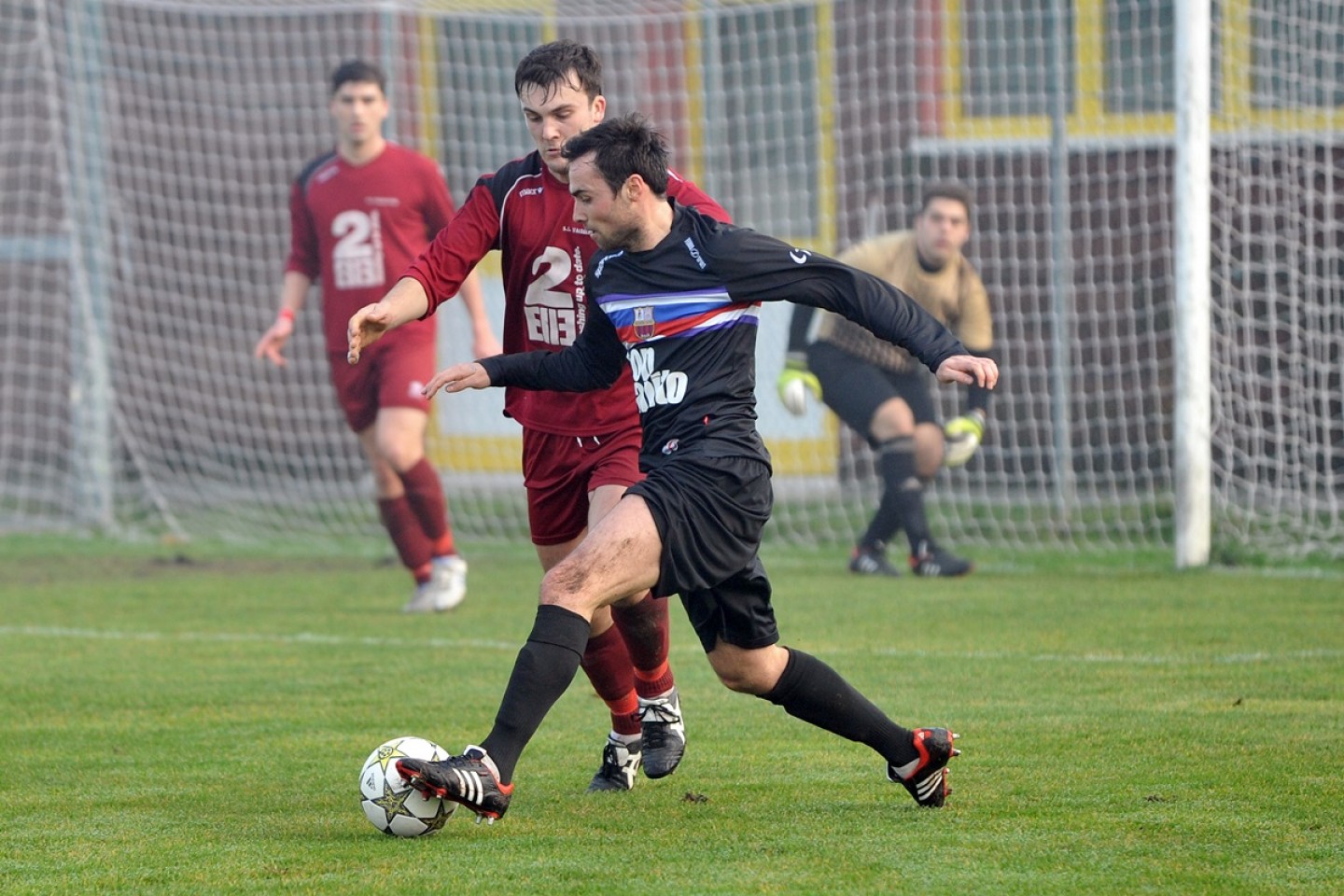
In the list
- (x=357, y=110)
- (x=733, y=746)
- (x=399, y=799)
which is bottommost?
(x=733, y=746)

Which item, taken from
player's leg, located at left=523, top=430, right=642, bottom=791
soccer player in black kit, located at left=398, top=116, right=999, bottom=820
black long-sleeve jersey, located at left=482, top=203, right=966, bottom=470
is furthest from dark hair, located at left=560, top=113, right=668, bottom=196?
player's leg, located at left=523, top=430, right=642, bottom=791

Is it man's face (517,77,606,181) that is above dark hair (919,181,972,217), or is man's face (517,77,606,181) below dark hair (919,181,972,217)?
above

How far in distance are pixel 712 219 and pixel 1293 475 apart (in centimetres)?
715

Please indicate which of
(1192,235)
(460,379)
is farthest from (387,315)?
(1192,235)

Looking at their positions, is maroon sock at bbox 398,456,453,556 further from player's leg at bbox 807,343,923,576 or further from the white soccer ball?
player's leg at bbox 807,343,923,576

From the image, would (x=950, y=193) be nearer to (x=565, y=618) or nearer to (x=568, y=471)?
(x=568, y=471)

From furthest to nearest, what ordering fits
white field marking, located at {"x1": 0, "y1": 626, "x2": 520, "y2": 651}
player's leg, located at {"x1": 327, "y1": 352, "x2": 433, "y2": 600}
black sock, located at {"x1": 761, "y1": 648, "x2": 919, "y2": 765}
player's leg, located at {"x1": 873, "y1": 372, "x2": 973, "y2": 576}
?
player's leg, located at {"x1": 873, "y1": 372, "x2": 973, "y2": 576}, player's leg, located at {"x1": 327, "y1": 352, "x2": 433, "y2": 600}, white field marking, located at {"x1": 0, "y1": 626, "x2": 520, "y2": 651}, black sock, located at {"x1": 761, "y1": 648, "x2": 919, "y2": 765}

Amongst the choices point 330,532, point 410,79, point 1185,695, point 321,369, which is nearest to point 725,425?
point 1185,695

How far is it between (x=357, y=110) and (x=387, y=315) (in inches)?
179

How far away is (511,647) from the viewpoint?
7797mm

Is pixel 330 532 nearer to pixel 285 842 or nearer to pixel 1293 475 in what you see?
pixel 1293 475

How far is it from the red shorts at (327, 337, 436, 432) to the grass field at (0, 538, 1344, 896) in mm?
1042

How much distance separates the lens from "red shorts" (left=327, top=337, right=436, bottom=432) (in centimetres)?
890

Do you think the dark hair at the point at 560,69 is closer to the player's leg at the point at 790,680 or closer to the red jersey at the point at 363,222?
the player's leg at the point at 790,680
